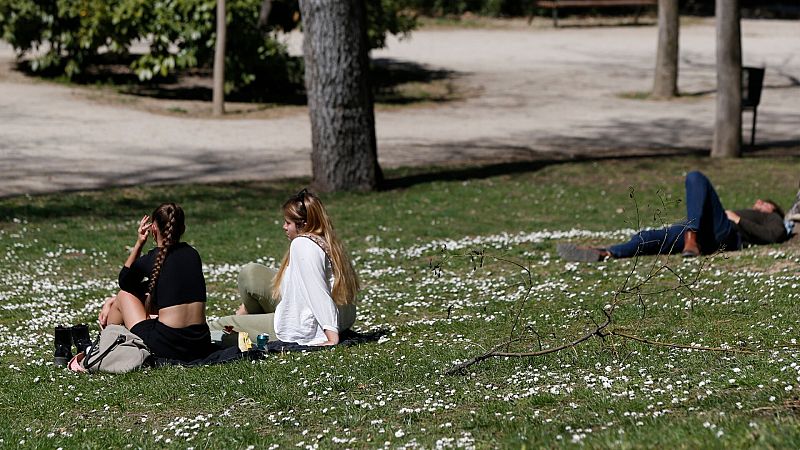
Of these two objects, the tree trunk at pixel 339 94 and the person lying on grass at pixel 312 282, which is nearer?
the person lying on grass at pixel 312 282

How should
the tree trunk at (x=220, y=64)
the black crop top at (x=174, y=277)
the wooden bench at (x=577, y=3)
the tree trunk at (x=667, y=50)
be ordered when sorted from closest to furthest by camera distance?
the black crop top at (x=174, y=277)
the tree trunk at (x=220, y=64)
the tree trunk at (x=667, y=50)
the wooden bench at (x=577, y=3)

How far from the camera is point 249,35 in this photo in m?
23.6

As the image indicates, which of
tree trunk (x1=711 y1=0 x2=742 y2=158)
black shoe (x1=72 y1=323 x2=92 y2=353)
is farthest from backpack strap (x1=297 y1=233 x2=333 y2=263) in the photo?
tree trunk (x1=711 y1=0 x2=742 y2=158)

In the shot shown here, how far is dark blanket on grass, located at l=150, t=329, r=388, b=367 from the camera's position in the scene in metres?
7.20

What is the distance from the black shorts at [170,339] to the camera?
717 centimetres

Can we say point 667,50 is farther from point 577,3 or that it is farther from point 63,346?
point 63,346

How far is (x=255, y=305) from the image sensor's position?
27.0 ft

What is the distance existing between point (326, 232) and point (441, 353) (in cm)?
111

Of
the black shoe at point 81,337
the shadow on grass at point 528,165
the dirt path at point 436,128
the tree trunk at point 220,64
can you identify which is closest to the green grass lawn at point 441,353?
the black shoe at point 81,337

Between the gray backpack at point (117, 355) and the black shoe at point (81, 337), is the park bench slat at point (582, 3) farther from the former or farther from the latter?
the gray backpack at point (117, 355)

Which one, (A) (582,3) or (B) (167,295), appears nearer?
(B) (167,295)

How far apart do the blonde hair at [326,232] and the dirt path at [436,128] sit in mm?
8646

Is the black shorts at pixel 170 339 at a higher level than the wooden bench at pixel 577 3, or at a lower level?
lower

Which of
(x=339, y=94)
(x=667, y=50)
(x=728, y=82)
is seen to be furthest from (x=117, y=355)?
(x=667, y=50)
